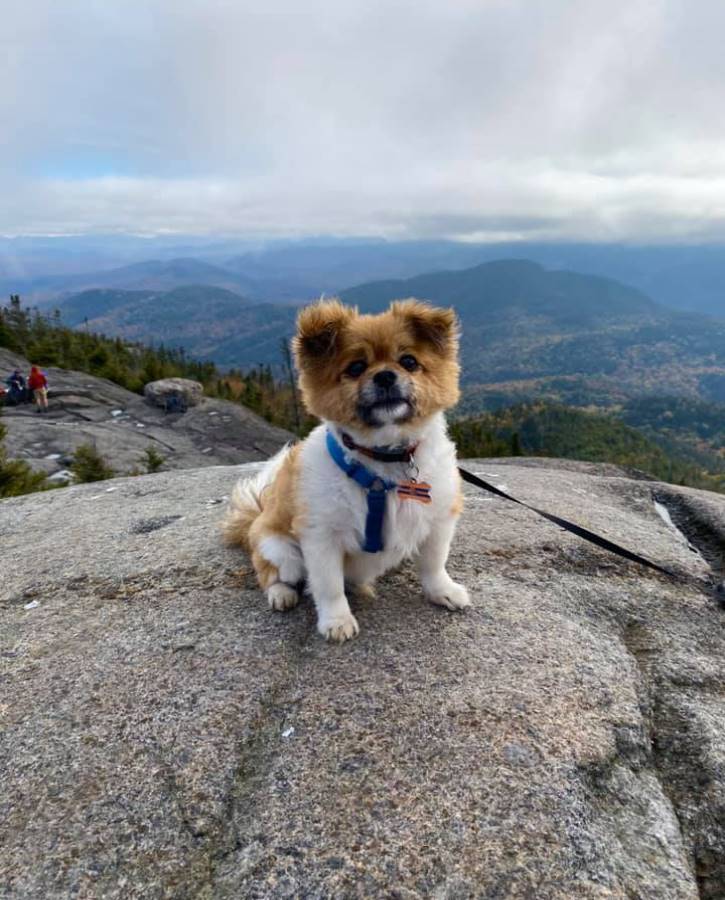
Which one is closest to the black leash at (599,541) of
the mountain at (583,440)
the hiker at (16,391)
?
the hiker at (16,391)

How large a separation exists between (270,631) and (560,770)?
2267 millimetres

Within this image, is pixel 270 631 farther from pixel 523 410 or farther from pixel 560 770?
pixel 523 410

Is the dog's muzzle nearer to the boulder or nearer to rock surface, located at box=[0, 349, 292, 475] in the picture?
rock surface, located at box=[0, 349, 292, 475]

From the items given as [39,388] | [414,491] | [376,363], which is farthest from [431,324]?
[39,388]

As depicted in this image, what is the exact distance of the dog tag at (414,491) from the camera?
13.0 feet

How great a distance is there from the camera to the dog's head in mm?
3680

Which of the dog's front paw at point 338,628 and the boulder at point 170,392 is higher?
the dog's front paw at point 338,628

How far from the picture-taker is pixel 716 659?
4.32 meters

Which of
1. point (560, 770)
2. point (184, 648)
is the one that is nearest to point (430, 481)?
point (560, 770)

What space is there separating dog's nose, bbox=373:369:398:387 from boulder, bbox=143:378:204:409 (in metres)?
34.1

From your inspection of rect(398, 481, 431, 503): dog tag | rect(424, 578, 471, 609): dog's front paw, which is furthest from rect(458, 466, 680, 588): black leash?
rect(398, 481, 431, 503): dog tag

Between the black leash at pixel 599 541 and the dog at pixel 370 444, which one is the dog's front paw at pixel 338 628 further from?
the black leash at pixel 599 541

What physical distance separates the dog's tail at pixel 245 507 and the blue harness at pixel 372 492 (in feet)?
6.26

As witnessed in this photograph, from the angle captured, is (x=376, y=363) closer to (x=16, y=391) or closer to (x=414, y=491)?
(x=414, y=491)
